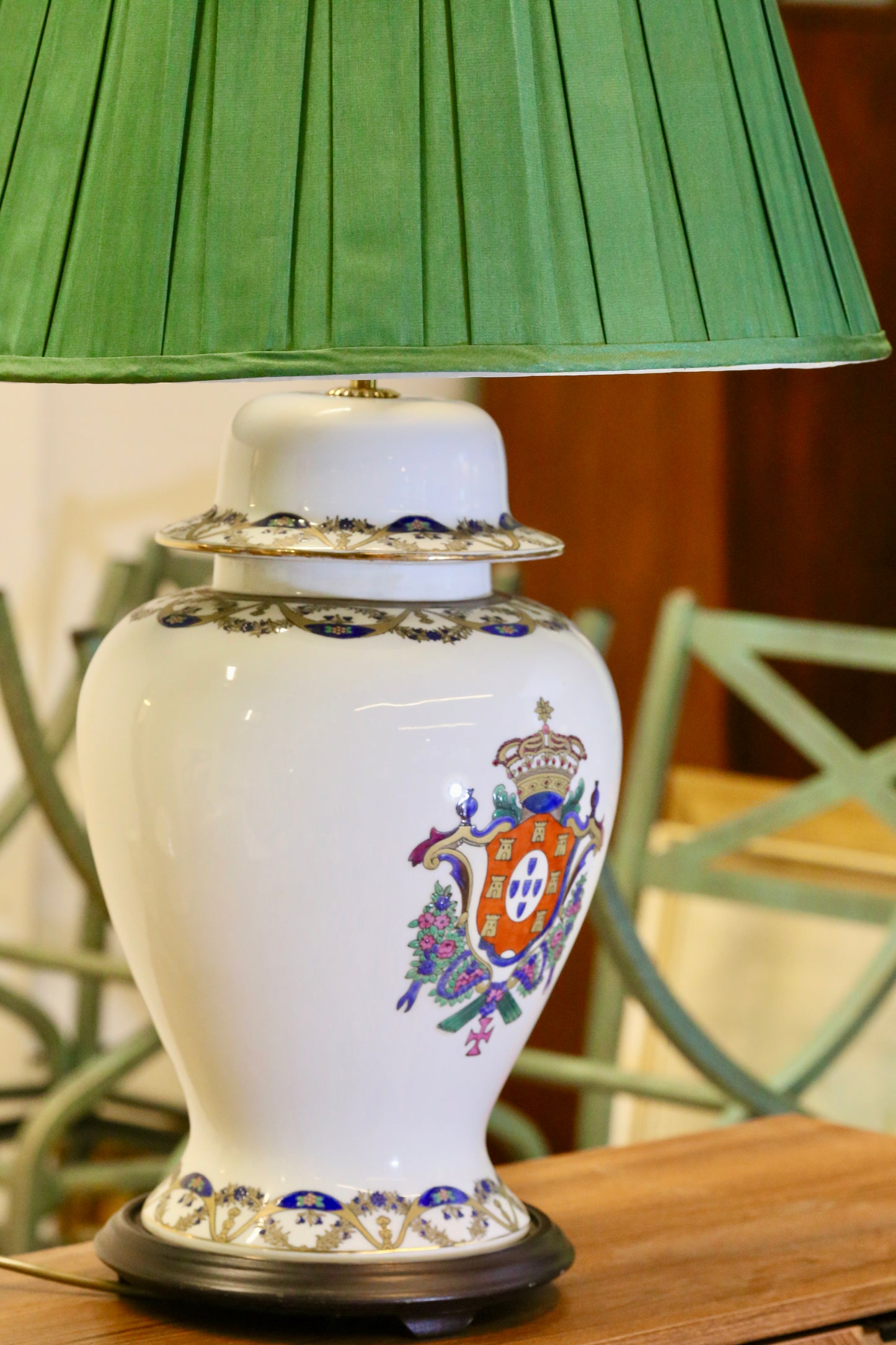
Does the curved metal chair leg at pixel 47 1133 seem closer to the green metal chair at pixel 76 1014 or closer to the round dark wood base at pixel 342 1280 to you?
the green metal chair at pixel 76 1014

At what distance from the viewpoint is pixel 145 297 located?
58 cm

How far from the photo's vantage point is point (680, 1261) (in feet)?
Answer: 2.59

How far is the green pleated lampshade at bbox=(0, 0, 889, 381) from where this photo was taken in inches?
22.1

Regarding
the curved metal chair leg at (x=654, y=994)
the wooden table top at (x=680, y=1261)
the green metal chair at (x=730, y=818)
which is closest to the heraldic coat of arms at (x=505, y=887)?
the wooden table top at (x=680, y=1261)

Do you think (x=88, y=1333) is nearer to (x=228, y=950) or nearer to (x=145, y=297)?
(x=228, y=950)

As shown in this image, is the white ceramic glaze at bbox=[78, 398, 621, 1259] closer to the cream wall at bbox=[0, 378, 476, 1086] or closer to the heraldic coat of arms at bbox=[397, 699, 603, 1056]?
the heraldic coat of arms at bbox=[397, 699, 603, 1056]

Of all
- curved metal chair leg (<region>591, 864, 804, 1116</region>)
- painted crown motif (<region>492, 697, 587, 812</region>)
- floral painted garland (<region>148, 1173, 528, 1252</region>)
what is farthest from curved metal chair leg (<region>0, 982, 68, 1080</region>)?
painted crown motif (<region>492, 697, 587, 812</region>)

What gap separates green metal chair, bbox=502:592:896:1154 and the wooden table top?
0.41 meters

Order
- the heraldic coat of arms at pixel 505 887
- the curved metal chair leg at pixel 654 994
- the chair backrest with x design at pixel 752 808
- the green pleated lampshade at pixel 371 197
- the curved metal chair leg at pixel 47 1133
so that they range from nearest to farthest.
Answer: the green pleated lampshade at pixel 371 197
the heraldic coat of arms at pixel 505 887
the curved metal chair leg at pixel 654 994
the curved metal chair leg at pixel 47 1133
the chair backrest with x design at pixel 752 808

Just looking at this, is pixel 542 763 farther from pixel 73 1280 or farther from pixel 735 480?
pixel 735 480

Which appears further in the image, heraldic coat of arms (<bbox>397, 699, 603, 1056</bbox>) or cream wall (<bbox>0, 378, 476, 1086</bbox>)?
cream wall (<bbox>0, 378, 476, 1086</bbox>)

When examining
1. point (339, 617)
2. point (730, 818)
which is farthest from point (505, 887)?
point (730, 818)

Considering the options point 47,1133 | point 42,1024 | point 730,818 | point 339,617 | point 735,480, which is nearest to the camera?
point 339,617

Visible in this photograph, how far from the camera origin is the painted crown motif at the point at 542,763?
68 centimetres
